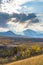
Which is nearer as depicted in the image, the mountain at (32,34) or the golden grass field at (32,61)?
the golden grass field at (32,61)

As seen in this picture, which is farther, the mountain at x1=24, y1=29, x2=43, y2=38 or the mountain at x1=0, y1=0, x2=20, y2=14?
the mountain at x1=0, y1=0, x2=20, y2=14

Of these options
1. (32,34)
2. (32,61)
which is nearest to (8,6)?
(32,34)

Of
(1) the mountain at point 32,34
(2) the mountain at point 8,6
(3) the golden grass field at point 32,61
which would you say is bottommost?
(3) the golden grass field at point 32,61

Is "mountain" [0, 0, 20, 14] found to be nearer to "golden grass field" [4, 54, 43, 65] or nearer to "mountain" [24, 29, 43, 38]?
"mountain" [24, 29, 43, 38]

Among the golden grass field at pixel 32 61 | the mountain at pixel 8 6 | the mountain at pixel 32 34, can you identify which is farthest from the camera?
the mountain at pixel 8 6

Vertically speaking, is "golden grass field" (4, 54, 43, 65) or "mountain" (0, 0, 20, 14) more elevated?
"mountain" (0, 0, 20, 14)

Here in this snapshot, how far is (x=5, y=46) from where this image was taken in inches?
216

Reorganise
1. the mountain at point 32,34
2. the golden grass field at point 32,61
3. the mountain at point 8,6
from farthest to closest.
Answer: the mountain at point 8,6 → the mountain at point 32,34 → the golden grass field at point 32,61

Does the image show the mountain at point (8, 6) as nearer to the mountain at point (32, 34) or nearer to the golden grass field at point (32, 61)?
the mountain at point (32, 34)

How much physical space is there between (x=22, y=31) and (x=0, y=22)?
3.02 feet

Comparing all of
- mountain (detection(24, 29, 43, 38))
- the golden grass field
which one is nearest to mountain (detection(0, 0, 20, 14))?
mountain (detection(24, 29, 43, 38))

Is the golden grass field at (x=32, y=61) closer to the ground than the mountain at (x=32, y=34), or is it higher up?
closer to the ground

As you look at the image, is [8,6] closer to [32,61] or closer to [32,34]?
[32,34]

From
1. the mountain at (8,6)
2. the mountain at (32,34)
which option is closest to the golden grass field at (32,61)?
the mountain at (32,34)
